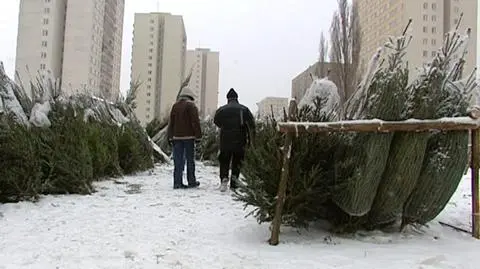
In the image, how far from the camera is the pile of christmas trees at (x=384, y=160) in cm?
412

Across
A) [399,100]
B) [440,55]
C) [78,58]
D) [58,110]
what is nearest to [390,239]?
[399,100]

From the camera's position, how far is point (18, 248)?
3.80 metres

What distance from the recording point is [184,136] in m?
7.89

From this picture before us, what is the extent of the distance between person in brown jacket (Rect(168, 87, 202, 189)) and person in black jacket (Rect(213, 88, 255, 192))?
1.45 ft

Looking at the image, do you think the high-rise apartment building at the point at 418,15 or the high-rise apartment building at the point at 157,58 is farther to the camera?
the high-rise apartment building at the point at 157,58

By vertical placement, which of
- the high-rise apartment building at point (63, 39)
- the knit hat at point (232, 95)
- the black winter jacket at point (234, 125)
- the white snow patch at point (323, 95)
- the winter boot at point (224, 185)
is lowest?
the winter boot at point (224, 185)

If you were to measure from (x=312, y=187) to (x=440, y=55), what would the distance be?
1812 millimetres

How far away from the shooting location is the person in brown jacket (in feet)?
25.7

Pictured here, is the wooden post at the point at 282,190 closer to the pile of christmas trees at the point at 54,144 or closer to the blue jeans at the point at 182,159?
the pile of christmas trees at the point at 54,144

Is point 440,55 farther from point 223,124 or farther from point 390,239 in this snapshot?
point 223,124

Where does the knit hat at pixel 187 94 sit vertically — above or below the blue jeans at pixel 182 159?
above

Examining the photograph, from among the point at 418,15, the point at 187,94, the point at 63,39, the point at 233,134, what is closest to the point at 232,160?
the point at 233,134

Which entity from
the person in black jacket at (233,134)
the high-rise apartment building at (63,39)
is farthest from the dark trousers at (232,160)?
the high-rise apartment building at (63,39)

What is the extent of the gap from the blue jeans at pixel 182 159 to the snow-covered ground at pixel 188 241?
192 centimetres
